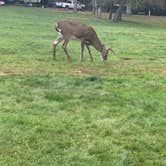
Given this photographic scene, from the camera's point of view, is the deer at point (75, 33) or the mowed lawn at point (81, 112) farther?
the deer at point (75, 33)

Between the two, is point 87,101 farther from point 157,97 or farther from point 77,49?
point 77,49

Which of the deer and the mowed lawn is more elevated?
the deer

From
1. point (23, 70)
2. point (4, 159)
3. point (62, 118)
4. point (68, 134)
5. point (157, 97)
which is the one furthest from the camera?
point (23, 70)

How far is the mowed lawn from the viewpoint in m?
7.09

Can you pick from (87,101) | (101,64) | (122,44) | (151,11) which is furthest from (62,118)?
(151,11)

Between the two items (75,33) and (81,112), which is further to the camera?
(75,33)

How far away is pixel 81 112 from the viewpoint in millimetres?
9320

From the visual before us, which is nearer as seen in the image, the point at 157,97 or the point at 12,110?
the point at 12,110

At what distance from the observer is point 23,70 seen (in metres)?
13.5

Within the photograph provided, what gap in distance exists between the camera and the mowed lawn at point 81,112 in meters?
7.09

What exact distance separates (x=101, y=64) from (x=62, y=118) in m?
6.99

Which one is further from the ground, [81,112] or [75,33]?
[75,33]

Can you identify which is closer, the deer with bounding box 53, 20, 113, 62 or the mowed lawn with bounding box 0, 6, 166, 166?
the mowed lawn with bounding box 0, 6, 166, 166

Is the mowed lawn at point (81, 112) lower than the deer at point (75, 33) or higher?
lower
